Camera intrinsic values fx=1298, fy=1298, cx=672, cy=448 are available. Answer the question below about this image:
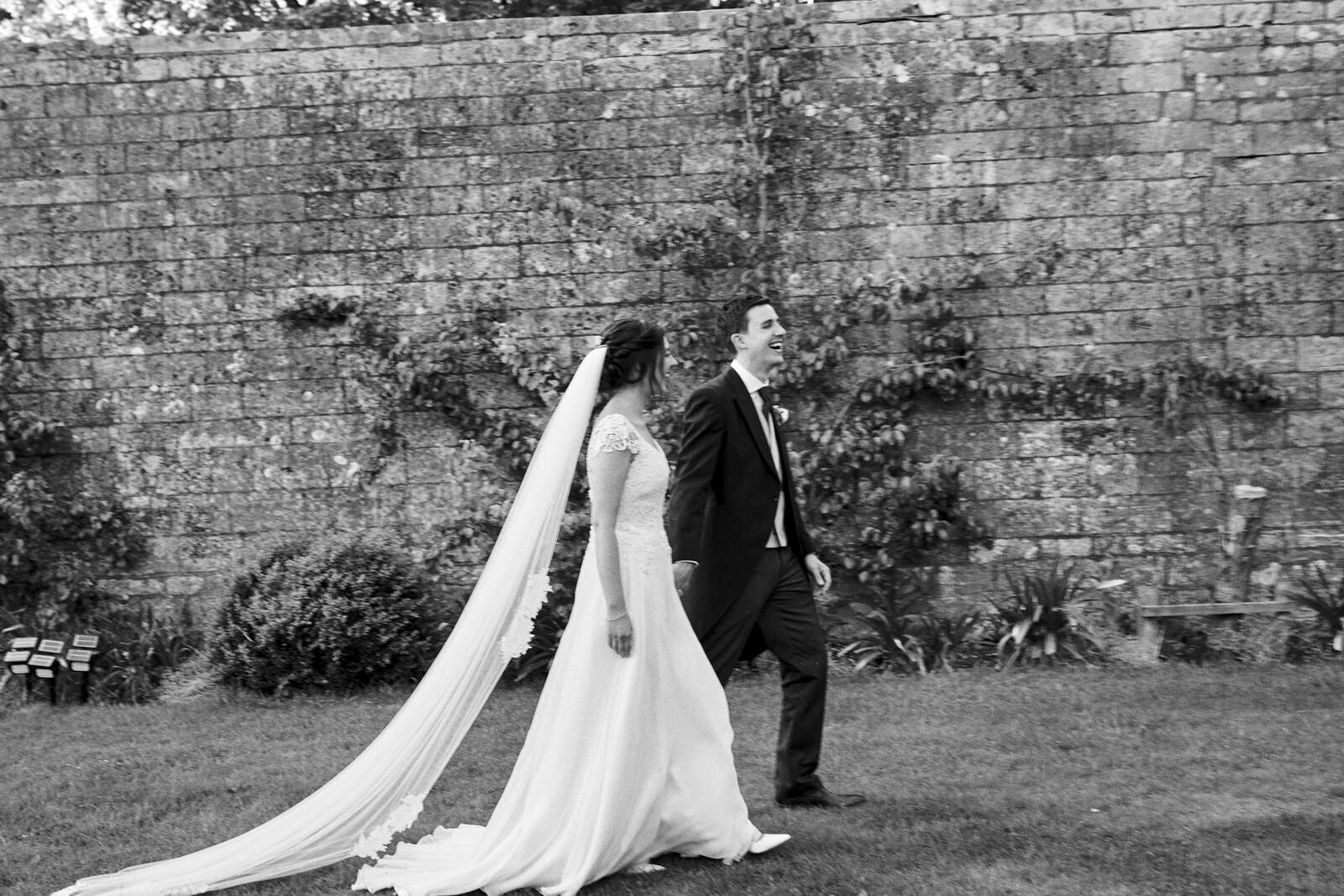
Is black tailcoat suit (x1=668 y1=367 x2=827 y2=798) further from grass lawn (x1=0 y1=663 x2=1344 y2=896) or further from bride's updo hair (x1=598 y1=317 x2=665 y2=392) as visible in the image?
bride's updo hair (x1=598 y1=317 x2=665 y2=392)

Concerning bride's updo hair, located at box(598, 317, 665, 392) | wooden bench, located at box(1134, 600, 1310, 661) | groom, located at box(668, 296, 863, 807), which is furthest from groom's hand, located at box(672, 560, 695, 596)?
wooden bench, located at box(1134, 600, 1310, 661)

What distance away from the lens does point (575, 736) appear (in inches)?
159

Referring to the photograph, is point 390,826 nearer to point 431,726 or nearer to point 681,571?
point 431,726

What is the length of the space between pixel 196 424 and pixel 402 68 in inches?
94.4

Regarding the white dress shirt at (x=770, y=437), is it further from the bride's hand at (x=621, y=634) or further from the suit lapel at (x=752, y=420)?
the bride's hand at (x=621, y=634)

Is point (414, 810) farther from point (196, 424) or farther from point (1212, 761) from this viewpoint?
point (196, 424)

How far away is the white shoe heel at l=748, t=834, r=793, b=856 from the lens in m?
4.09

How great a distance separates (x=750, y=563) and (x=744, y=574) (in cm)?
4

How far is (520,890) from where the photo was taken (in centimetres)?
392

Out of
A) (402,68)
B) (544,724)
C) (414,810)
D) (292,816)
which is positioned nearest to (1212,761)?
(544,724)

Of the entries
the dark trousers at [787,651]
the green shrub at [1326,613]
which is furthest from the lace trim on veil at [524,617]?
the green shrub at [1326,613]

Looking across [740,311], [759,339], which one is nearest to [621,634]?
[759,339]

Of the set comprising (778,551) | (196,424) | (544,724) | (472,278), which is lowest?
(544,724)

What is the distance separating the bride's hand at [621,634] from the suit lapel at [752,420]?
3.09 feet
